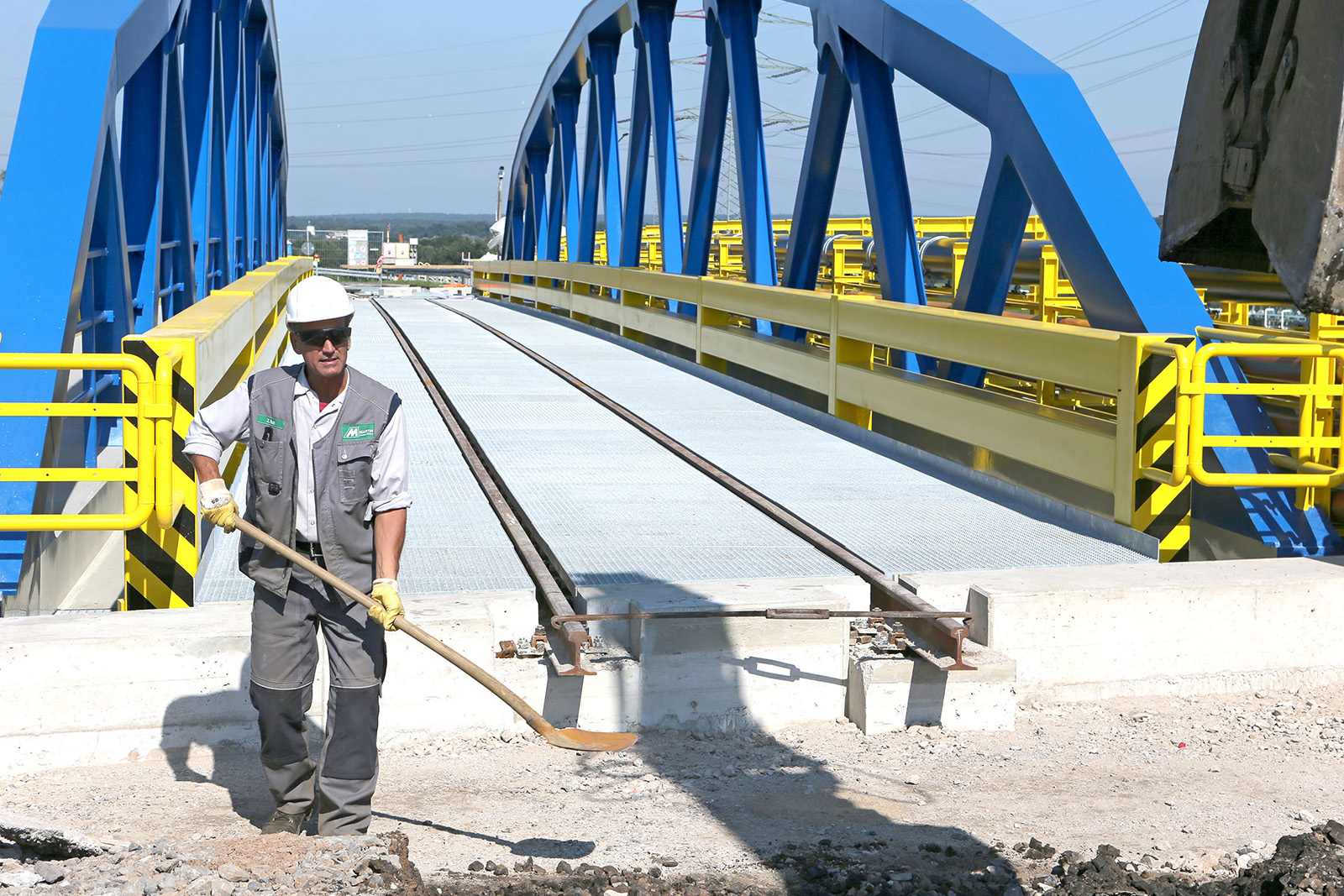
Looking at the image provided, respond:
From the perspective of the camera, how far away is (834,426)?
35.6 ft

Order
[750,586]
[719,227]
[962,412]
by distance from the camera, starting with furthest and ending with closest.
Result: [719,227] < [962,412] < [750,586]

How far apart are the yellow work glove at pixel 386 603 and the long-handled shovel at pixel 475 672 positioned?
23mm

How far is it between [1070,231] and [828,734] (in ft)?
13.2

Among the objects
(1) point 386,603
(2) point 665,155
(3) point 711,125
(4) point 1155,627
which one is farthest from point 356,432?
(2) point 665,155

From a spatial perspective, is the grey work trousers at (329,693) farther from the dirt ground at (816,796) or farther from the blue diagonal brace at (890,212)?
the blue diagonal brace at (890,212)

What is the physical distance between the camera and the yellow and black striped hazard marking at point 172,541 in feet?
17.3

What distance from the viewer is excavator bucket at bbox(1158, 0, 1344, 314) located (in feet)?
6.95

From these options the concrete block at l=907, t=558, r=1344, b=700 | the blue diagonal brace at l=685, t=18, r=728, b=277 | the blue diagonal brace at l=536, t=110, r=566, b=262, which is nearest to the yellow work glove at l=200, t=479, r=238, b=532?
the concrete block at l=907, t=558, r=1344, b=700

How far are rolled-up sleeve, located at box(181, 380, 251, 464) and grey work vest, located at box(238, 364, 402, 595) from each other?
0.16 feet

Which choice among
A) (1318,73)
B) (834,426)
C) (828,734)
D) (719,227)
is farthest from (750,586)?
(719,227)

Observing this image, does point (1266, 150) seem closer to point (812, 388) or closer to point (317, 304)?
point (317, 304)

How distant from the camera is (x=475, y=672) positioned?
4.20 m

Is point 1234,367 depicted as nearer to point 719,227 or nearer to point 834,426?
point 834,426

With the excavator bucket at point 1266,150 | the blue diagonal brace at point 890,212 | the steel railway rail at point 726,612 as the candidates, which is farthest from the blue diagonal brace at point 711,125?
the excavator bucket at point 1266,150
